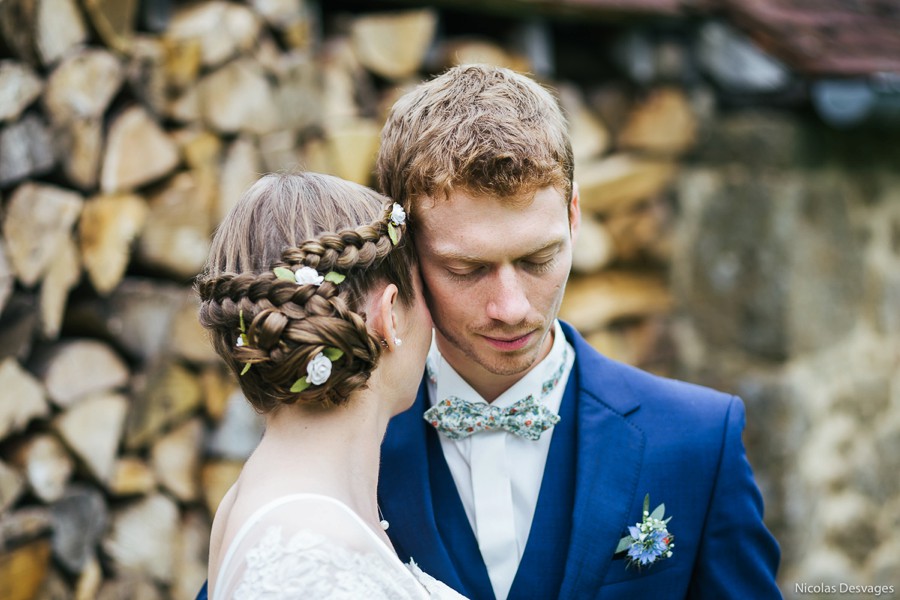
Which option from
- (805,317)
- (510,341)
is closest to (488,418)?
(510,341)

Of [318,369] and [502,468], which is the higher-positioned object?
[318,369]

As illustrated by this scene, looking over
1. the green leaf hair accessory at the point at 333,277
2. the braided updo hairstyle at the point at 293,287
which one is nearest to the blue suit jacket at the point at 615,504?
the braided updo hairstyle at the point at 293,287

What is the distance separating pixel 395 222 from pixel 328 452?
486 millimetres

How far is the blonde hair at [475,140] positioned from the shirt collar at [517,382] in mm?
399

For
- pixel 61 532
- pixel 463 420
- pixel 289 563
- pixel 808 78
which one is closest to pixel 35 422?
pixel 61 532

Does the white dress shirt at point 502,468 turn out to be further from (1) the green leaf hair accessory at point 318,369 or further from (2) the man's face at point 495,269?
(1) the green leaf hair accessory at point 318,369

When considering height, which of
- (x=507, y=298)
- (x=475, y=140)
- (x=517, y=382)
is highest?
(x=475, y=140)

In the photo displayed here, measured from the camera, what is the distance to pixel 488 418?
7.45 feet

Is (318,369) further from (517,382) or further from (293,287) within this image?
(517,382)

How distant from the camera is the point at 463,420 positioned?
229 cm

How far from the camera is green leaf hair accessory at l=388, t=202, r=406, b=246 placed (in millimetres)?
1969

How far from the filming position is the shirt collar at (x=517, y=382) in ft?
7.61

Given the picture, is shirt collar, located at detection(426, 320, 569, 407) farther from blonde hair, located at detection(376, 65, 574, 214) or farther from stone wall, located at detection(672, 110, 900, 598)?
stone wall, located at detection(672, 110, 900, 598)

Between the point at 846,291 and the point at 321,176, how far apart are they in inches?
136
